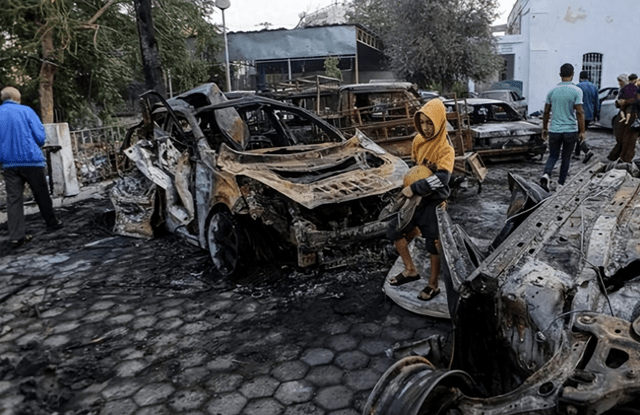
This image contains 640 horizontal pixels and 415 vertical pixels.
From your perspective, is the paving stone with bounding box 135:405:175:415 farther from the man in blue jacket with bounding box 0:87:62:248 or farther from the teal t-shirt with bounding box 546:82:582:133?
the teal t-shirt with bounding box 546:82:582:133

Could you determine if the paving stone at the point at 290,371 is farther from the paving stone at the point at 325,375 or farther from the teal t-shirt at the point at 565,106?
the teal t-shirt at the point at 565,106

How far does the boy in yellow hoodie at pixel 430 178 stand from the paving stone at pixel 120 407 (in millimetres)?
2281

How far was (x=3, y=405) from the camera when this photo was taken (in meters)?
3.08

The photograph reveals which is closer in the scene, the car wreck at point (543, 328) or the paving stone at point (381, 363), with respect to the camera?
the car wreck at point (543, 328)

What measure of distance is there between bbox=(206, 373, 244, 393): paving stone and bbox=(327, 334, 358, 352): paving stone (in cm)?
72

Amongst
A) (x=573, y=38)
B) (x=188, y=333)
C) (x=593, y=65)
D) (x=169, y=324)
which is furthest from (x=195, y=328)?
(x=593, y=65)

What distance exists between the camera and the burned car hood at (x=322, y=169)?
450cm

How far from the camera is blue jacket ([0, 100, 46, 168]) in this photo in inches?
244

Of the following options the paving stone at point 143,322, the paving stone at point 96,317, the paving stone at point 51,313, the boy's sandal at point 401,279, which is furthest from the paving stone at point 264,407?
the paving stone at point 51,313

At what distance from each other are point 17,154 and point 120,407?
446cm

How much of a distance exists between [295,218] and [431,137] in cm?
137

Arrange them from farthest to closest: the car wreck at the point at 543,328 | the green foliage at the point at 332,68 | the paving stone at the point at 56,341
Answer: the green foliage at the point at 332,68
the paving stone at the point at 56,341
the car wreck at the point at 543,328

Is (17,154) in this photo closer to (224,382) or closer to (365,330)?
(224,382)

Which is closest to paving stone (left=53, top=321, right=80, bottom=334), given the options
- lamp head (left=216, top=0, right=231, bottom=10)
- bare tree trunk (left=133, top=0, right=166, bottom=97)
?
bare tree trunk (left=133, top=0, right=166, bottom=97)
